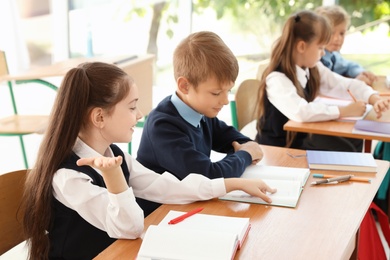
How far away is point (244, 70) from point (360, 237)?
3613mm

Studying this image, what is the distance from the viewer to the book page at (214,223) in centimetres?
138

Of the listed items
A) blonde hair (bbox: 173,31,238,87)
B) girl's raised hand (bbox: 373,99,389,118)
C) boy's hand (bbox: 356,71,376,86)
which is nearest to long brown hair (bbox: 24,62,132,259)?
blonde hair (bbox: 173,31,238,87)

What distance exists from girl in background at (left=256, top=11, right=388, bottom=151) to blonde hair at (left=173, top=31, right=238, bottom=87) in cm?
80

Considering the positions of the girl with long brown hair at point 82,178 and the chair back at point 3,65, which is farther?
the chair back at point 3,65

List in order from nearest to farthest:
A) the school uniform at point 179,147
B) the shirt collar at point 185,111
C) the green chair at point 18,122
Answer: the school uniform at point 179,147 → the shirt collar at point 185,111 → the green chair at point 18,122

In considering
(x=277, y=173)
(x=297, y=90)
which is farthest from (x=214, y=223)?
(x=297, y=90)

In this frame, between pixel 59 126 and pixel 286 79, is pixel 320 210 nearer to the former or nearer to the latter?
A: pixel 59 126

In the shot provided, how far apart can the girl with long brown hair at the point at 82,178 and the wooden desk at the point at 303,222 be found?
6 cm

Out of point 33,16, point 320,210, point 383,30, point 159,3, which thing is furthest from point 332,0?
point 320,210

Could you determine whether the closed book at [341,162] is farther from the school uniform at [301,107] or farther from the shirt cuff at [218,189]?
the school uniform at [301,107]

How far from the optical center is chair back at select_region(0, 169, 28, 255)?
1.58 metres

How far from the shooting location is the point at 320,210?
1.55 metres

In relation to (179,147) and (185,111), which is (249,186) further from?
(185,111)

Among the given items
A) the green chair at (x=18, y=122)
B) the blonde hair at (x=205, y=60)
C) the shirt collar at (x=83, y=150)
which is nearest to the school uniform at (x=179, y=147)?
the blonde hair at (x=205, y=60)
